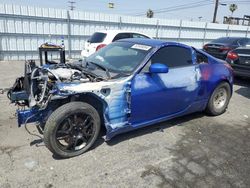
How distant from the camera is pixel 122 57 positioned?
13.5 feet

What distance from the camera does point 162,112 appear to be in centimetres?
414

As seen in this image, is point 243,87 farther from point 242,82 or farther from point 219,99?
point 219,99

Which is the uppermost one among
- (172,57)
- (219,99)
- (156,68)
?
(172,57)

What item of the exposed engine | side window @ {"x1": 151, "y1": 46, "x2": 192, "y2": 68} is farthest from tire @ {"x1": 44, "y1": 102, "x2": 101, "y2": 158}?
side window @ {"x1": 151, "y1": 46, "x2": 192, "y2": 68}

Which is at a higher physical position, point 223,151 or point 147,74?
point 147,74

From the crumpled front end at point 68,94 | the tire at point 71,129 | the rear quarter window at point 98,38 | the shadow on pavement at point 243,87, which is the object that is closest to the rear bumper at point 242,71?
the shadow on pavement at point 243,87

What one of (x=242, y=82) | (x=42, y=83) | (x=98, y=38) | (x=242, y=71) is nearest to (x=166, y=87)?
(x=42, y=83)

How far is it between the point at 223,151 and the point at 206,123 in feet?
3.74

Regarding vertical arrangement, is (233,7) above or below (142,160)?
above

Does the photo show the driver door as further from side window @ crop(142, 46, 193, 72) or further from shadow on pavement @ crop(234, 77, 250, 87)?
shadow on pavement @ crop(234, 77, 250, 87)

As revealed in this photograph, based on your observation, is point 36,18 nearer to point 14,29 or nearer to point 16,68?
point 14,29

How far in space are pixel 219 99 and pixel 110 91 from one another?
3.09 meters

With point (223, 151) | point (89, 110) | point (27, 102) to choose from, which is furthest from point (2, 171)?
point (223, 151)

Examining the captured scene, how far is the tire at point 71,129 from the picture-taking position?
10.2 feet
